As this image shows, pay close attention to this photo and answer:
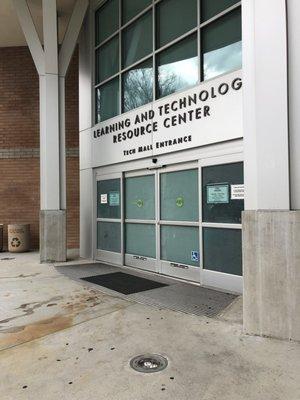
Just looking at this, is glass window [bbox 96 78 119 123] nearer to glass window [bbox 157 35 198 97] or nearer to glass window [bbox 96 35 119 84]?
glass window [bbox 96 35 119 84]

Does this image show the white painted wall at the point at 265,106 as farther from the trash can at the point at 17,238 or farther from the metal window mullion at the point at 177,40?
the trash can at the point at 17,238

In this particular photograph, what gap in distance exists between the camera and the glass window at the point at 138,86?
753cm

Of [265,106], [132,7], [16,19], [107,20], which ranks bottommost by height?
[265,106]

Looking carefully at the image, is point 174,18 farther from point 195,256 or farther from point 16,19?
point 16,19

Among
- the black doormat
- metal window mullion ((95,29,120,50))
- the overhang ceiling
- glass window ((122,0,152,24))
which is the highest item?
the overhang ceiling

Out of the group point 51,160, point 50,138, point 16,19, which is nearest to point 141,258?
point 51,160

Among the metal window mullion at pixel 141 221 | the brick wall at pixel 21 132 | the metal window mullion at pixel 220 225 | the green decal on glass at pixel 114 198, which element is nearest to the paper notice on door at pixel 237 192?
→ the metal window mullion at pixel 220 225

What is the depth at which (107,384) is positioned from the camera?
2.95m

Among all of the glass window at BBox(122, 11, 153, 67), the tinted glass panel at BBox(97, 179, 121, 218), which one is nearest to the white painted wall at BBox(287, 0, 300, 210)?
the glass window at BBox(122, 11, 153, 67)

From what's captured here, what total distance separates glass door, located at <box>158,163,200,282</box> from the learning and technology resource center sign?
0.52m

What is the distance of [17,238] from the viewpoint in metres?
10.6

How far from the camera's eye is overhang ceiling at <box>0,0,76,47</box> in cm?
962

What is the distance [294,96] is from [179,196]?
3.34 metres

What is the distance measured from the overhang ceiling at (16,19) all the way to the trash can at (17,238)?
5.66 metres
